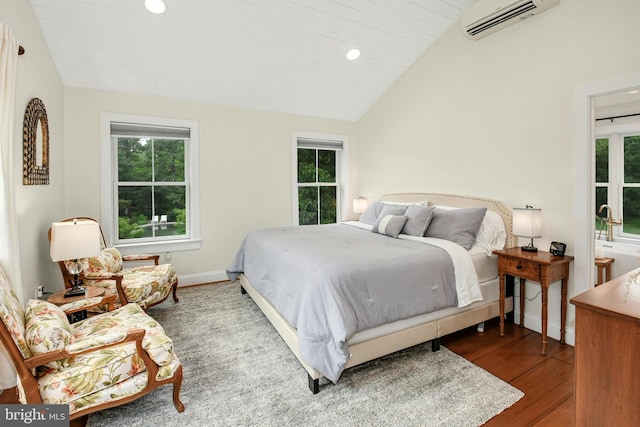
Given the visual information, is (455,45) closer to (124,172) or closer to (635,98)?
(635,98)

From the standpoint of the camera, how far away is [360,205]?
16.7 feet

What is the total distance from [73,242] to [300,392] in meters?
1.94

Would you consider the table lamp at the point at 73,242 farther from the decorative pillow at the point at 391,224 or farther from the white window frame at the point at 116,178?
the decorative pillow at the point at 391,224

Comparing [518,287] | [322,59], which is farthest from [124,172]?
[518,287]

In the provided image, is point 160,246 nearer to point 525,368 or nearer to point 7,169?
point 7,169

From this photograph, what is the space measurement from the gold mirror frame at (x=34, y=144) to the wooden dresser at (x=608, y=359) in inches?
136

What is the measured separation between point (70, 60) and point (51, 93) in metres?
0.41

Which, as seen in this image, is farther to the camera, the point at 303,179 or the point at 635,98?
the point at 303,179

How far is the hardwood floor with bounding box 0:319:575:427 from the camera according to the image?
5.99 ft

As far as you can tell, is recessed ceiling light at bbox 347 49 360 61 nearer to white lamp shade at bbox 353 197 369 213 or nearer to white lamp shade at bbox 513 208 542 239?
white lamp shade at bbox 353 197 369 213

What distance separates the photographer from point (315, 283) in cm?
205

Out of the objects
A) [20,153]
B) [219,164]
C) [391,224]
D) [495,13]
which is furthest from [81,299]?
[495,13]

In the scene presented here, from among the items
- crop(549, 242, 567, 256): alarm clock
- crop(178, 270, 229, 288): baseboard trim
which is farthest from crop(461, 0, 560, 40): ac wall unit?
crop(178, 270, 229, 288): baseboard trim

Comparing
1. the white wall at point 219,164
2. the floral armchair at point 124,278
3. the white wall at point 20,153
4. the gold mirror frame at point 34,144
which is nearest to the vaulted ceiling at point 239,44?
the white wall at point 219,164
